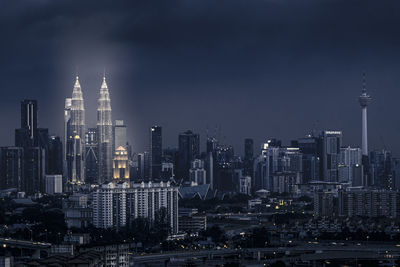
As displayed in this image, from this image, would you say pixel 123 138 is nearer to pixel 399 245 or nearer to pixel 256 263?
pixel 399 245

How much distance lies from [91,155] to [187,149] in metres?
5.69

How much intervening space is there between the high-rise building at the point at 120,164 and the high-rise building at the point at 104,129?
3.20 feet

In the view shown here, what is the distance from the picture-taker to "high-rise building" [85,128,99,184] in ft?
200

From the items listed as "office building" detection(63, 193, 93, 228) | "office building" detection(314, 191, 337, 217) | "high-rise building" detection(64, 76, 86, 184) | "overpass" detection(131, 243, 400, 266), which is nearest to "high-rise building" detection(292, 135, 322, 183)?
"high-rise building" detection(64, 76, 86, 184)

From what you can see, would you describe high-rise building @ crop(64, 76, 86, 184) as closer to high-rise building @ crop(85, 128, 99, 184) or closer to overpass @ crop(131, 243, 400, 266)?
high-rise building @ crop(85, 128, 99, 184)

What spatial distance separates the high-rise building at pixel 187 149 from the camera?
2362 inches

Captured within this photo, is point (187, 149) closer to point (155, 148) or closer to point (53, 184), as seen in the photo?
point (155, 148)

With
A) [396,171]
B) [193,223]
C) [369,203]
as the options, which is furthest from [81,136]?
[193,223]

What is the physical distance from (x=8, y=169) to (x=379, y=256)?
32.5 meters

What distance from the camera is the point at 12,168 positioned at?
54.3m

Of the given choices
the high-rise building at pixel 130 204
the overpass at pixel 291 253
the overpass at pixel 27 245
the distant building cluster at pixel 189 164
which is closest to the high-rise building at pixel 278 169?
the distant building cluster at pixel 189 164

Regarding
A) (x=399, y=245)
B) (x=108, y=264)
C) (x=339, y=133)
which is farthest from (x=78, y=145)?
(x=108, y=264)

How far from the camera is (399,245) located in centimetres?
2823

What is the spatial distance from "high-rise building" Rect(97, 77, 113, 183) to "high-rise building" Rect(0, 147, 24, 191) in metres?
6.90
